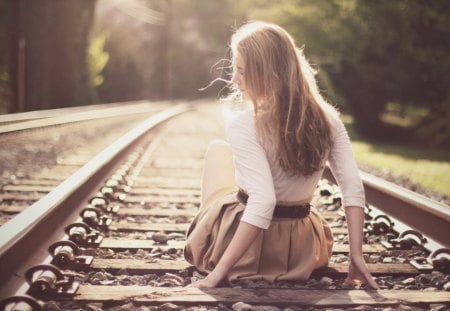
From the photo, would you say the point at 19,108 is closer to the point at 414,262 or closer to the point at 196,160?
the point at 196,160

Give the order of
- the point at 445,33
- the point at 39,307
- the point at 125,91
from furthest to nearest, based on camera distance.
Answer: the point at 125,91 → the point at 445,33 → the point at 39,307

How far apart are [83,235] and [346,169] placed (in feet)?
5.11

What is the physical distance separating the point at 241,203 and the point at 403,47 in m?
11.7

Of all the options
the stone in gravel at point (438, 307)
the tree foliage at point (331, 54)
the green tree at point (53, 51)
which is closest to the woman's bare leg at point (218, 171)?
the stone in gravel at point (438, 307)

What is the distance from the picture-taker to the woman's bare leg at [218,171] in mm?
3496

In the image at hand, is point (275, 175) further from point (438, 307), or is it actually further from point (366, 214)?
point (366, 214)

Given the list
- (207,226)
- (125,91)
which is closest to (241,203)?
(207,226)

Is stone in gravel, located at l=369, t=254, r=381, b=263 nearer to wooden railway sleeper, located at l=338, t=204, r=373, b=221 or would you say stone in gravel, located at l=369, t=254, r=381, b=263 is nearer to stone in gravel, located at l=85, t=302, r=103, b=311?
wooden railway sleeper, located at l=338, t=204, r=373, b=221

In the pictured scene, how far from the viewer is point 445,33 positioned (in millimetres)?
13117

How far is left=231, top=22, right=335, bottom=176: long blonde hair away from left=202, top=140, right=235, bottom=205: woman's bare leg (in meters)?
0.70

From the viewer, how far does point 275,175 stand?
298 cm

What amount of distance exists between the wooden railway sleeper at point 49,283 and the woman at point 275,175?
0.58 m

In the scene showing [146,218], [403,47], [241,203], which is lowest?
[146,218]

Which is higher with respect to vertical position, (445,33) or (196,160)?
(445,33)
